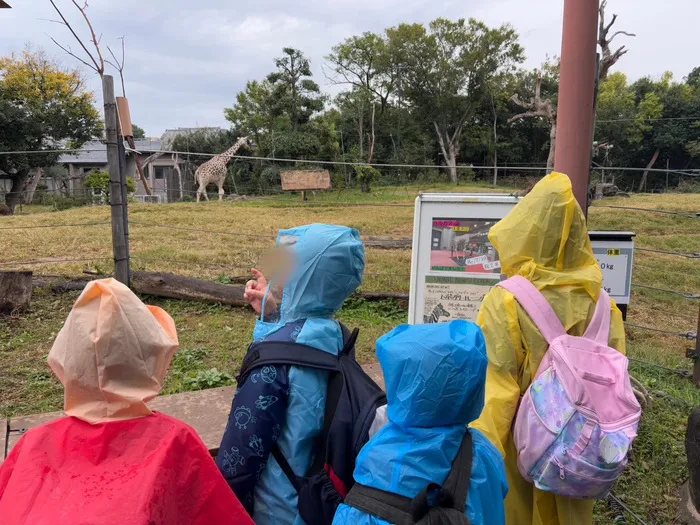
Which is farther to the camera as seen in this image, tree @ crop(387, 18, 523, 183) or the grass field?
tree @ crop(387, 18, 523, 183)

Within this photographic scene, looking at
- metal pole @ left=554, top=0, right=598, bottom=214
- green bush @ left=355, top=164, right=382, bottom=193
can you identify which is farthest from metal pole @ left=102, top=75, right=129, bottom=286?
green bush @ left=355, top=164, right=382, bottom=193

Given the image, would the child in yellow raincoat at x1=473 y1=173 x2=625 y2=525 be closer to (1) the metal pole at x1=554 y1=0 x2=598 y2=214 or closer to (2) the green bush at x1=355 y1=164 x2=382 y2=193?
Result: (1) the metal pole at x1=554 y1=0 x2=598 y2=214

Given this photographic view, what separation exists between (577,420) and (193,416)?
2090 mm

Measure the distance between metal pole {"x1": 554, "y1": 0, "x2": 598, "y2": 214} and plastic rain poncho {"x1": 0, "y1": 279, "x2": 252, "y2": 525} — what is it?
2.70m

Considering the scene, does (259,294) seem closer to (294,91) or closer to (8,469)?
(8,469)

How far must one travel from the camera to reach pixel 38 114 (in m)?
23.0

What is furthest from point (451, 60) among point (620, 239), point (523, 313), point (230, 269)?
point (523, 313)

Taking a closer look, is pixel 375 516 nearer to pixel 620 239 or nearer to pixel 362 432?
pixel 362 432

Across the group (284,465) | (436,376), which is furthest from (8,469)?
(436,376)

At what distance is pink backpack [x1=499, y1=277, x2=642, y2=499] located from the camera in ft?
4.99

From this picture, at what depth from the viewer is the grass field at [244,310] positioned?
3.35 meters

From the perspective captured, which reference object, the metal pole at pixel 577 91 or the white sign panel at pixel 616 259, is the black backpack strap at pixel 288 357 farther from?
the white sign panel at pixel 616 259

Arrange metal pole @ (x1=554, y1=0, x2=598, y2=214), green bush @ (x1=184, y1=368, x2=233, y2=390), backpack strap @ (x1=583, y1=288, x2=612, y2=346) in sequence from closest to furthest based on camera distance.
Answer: backpack strap @ (x1=583, y1=288, x2=612, y2=346)
metal pole @ (x1=554, y1=0, x2=598, y2=214)
green bush @ (x1=184, y1=368, x2=233, y2=390)

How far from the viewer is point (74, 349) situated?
1.27m
